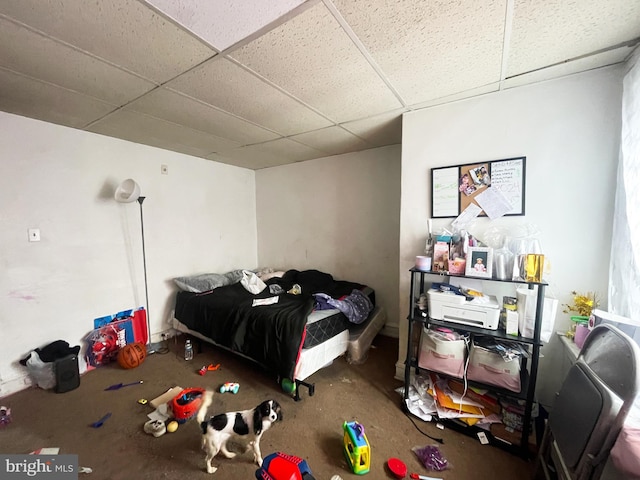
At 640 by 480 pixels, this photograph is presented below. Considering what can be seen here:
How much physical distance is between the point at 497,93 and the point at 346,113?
110 cm

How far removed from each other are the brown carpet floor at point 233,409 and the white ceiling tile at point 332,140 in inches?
93.9

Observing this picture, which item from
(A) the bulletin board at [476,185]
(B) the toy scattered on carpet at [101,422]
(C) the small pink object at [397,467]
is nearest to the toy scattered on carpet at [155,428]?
(B) the toy scattered on carpet at [101,422]

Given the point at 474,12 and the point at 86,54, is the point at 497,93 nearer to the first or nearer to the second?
the point at 474,12

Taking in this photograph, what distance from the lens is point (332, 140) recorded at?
9.05 ft

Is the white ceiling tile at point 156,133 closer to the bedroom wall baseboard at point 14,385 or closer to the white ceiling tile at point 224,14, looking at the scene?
the white ceiling tile at point 224,14

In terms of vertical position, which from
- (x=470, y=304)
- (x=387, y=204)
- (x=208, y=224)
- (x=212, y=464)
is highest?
(x=387, y=204)

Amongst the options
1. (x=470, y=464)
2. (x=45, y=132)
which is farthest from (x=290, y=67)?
(x=470, y=464)

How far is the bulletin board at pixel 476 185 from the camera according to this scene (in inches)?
66.8

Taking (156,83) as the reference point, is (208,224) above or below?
below

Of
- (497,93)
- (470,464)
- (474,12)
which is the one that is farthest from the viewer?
(497,93)

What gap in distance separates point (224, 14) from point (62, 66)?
3.70ft

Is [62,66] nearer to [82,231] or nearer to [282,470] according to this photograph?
[82,231]

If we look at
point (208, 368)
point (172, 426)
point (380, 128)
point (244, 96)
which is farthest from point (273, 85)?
point (208, 368)

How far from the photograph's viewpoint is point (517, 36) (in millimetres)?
1229
